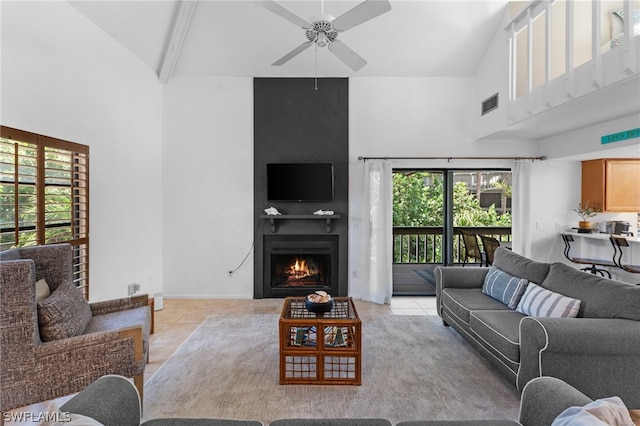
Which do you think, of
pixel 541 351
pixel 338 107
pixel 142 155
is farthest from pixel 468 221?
pixel 142 155

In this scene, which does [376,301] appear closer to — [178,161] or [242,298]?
[242,298]

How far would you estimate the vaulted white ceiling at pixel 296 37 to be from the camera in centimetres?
432

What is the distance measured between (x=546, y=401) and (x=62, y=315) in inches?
109

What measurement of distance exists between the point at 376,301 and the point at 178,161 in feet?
11.9

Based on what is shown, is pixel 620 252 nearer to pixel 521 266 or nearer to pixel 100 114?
pixel 521 266

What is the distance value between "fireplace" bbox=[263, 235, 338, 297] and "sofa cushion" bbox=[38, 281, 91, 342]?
113 inches

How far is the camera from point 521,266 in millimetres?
3514

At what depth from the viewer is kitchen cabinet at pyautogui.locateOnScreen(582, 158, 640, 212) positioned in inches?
196

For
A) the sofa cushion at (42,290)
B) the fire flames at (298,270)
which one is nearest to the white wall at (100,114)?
the sofa cushion at (42,290)

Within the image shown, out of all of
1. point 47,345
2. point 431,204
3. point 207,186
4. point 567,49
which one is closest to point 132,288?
point 207,186

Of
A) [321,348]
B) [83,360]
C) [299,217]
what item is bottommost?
[321,348]

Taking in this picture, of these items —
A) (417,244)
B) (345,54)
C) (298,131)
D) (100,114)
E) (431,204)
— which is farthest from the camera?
(417,244)

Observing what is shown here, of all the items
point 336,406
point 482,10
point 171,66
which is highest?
point 482,10

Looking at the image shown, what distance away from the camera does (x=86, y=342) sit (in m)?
2.19
